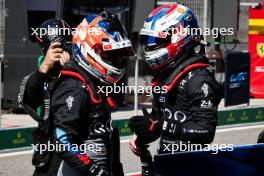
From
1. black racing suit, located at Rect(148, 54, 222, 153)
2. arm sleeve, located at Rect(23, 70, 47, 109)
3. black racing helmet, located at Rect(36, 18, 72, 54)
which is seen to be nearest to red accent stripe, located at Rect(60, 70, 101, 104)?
arm sleeve, located at Rect(23, 70, 47, 109)

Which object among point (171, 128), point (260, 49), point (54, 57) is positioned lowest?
point (260, 49)

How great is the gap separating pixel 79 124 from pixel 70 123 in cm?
9

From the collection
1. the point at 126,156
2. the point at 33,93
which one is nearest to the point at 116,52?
the point at 33,93

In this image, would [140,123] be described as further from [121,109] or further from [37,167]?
[121,109]

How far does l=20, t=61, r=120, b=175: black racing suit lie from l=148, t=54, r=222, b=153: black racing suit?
1.80 ft

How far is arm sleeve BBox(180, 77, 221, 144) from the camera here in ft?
12.5

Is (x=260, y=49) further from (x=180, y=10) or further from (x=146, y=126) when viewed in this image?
(x=146, y=126)

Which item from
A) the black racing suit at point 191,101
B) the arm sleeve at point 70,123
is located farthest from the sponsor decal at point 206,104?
the arm sleeve at point 70,123

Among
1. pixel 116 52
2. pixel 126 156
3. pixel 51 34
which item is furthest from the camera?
pixel 126 156

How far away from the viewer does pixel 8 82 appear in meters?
11.6

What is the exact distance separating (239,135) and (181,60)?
269 inches

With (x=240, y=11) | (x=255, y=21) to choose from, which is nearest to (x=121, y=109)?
(x=255, y=21)

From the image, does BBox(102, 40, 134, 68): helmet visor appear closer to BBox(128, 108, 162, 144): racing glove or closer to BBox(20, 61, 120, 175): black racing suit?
BBox(20, 61, 120, 175): black racing suit

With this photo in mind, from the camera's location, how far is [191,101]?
12.8 feet
